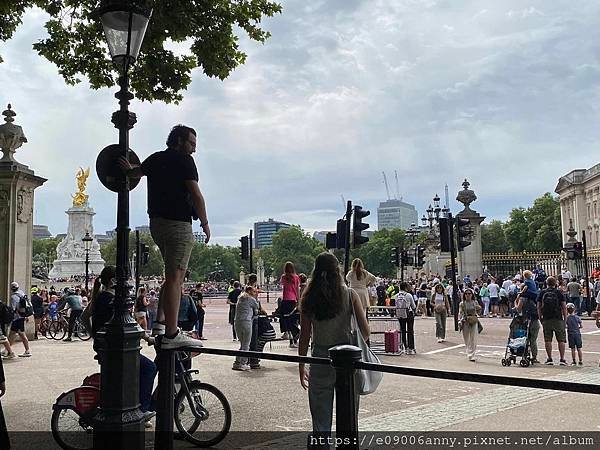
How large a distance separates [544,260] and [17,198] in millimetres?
29840

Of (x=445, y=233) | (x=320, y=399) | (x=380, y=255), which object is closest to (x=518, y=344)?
(x=445, y=233)

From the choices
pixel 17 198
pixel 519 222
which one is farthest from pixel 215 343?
pixel 519 222

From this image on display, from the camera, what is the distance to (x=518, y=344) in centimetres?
1309

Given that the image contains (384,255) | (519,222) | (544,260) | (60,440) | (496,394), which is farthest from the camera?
(384,255)

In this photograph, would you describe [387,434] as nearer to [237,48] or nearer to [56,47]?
[237,48]

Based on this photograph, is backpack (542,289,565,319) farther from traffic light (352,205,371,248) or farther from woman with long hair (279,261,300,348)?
woman with long hair (279,261,300,348)

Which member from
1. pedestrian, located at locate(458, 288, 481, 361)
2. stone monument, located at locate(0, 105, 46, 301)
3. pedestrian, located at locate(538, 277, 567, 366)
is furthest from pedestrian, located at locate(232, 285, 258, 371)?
stone monument, located at locate(0, 105, 46, 301)

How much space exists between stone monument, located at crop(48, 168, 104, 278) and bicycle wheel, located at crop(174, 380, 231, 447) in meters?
76.5

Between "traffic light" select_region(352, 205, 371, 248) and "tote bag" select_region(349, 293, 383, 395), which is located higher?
"traffic light" select_region(352, 205, 371, 248)

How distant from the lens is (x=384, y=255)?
12644cm

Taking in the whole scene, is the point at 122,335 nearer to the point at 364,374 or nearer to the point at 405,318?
the point at 364,374

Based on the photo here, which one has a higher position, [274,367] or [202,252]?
[202,252]

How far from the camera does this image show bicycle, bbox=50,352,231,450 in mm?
6086

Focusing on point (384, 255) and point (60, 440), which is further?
point (384, 255)
